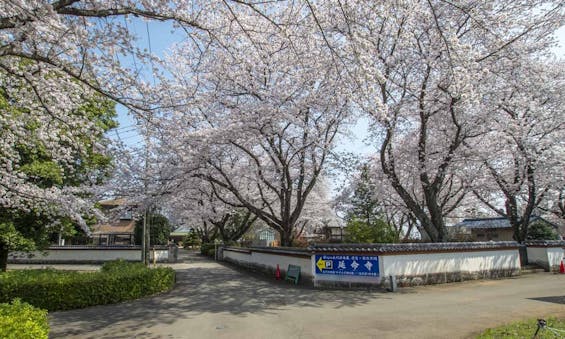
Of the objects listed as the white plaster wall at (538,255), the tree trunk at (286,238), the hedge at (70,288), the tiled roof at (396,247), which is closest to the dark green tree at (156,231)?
the tree trunk at (286,238)

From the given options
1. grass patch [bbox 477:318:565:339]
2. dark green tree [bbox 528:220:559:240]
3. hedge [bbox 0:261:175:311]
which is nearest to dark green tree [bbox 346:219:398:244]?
hedge [bbox 0:261:175:311]

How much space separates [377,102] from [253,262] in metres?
15.5

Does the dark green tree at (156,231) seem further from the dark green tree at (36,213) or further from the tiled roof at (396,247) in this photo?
the tiled roof at (396,247)

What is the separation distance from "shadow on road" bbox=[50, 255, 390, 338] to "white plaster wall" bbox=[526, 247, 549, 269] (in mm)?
11564

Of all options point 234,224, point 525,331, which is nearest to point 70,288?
point 525,331

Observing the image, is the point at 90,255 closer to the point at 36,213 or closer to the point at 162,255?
the point at 162,255

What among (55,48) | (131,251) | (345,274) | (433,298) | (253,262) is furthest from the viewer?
(131,251)

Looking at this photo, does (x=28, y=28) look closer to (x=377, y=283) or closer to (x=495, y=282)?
(x=377, y=283)

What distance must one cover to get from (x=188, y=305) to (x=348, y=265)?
562cm

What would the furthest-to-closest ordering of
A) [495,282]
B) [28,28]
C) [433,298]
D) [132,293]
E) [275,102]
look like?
[275,102], [495,282], [132,293], [433,298], [28,28]

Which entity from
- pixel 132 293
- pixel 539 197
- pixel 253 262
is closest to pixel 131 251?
pixel 253 262

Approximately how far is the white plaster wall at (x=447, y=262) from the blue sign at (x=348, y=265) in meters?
0.35

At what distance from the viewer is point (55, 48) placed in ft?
21.3

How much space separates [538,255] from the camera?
1761 cm
